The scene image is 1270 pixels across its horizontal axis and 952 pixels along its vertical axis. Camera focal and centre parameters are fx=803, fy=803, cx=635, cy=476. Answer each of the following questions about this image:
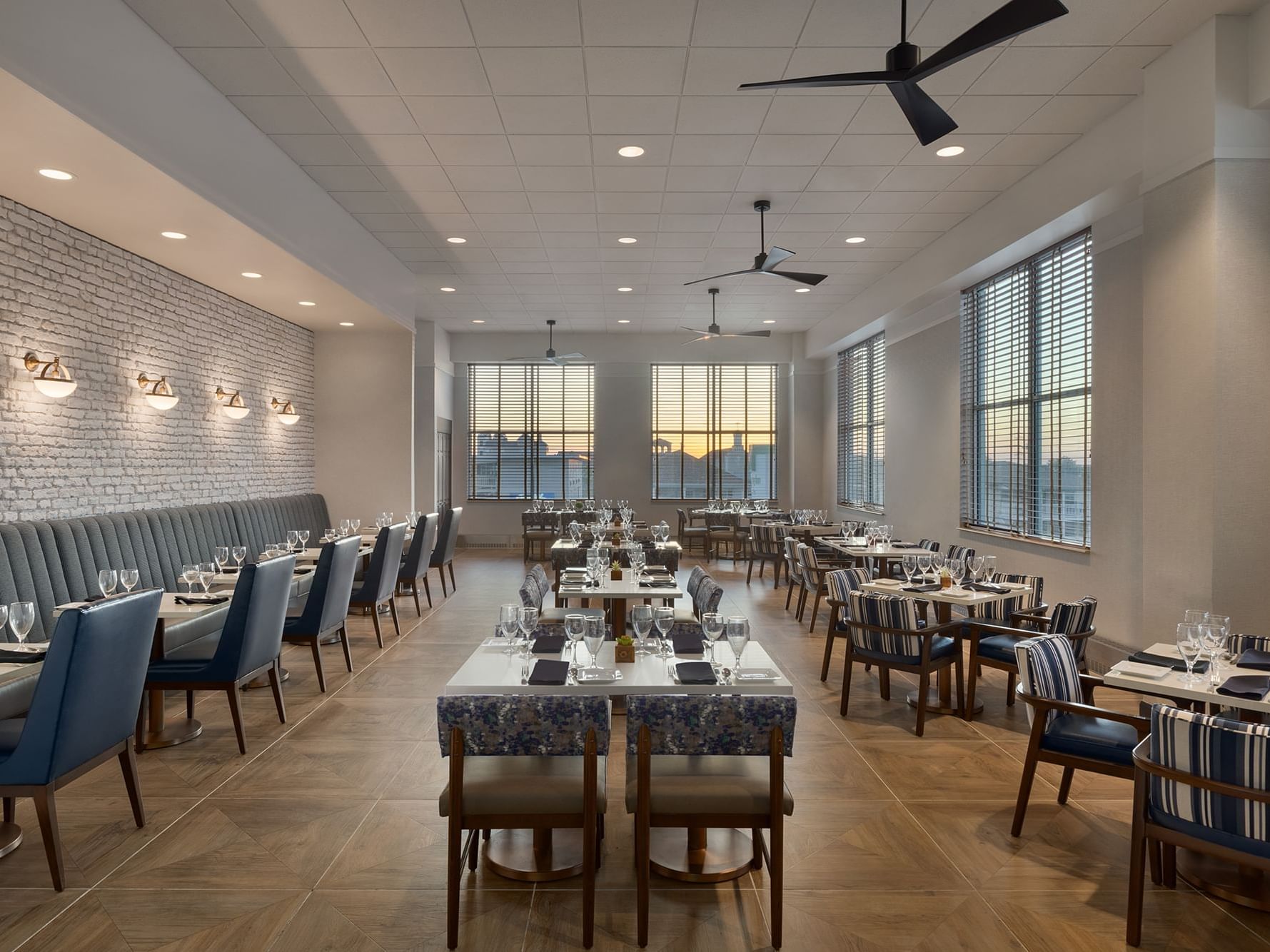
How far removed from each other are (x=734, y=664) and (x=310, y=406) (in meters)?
8.56

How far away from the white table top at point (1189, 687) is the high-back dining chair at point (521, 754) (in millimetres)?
2201

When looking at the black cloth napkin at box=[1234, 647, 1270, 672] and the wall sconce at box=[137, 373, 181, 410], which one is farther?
the wall sconce at box=[137, 373, 181, 410]

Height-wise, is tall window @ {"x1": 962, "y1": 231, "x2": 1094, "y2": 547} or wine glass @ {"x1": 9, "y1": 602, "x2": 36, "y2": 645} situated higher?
tall window @ {"x1": 962, "y1": 231, "x2": 1094, "y2": 547}

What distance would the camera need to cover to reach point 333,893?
298 cm

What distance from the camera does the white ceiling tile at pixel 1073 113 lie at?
5.27m

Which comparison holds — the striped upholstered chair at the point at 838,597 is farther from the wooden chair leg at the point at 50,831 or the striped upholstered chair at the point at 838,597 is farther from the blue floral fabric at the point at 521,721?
the wooden chair leg at the point at 50,831

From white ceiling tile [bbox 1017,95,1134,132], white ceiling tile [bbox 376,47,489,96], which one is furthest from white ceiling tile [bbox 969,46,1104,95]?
white ceiling tile [bbox 376,47,489,96]

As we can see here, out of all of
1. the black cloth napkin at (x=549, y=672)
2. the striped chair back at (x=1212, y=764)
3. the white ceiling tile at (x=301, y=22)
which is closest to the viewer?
the striped chair back at (x=1212, y=764)

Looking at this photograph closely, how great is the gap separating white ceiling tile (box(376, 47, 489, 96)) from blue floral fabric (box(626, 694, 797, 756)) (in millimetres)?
3914

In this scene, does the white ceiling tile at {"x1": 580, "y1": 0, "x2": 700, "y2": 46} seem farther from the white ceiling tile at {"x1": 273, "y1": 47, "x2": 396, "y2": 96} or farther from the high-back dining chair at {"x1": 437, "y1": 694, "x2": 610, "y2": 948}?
the high-back dining chair at {"x1": 437, "y1": 694, "x2": 610, "y2": 948}

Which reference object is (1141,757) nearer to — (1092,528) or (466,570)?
(1092,528)

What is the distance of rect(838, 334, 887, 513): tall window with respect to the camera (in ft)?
39.6

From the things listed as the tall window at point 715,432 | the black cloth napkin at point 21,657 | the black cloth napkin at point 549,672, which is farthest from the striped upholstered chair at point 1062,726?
the tall window at point 715,432

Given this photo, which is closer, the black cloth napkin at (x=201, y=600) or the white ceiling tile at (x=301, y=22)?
the white ceiling tile at (x=301, y=22)
